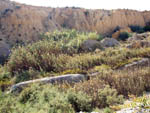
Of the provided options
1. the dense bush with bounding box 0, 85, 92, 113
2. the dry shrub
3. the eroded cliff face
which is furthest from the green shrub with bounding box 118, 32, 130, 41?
the dense bush with bounding box 0, 85, 92, 113

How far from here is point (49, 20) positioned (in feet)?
71.2

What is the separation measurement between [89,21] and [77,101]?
879 inches

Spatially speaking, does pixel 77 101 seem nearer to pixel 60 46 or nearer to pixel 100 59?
pixel 100 59

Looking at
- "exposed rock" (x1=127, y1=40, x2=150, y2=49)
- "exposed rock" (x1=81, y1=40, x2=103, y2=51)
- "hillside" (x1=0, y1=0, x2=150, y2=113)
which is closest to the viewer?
"hillside" (x1=0, y1=0, x2=150, y2=113)

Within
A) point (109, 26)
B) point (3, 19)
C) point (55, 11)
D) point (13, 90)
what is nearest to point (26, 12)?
point (3, 19)

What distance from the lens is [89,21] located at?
26641mm

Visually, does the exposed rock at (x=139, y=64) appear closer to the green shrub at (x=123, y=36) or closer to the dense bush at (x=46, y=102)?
the dense bush at (x=46, y=102)

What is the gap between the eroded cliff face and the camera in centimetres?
1833

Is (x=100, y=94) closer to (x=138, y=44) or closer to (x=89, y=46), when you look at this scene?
(x=89, y=46)

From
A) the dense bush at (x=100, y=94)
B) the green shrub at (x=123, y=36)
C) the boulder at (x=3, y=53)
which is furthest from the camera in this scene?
the green shrub at (x=123, y=36)

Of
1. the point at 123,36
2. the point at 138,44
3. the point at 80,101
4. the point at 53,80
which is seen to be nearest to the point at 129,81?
the point at 80,101

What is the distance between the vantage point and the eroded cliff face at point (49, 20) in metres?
18.3

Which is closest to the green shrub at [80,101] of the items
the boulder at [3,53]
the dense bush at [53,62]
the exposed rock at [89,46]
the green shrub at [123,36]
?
the dense bush at [53,62]

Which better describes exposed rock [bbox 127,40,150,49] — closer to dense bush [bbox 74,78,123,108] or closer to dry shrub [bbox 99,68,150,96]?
dry shrub [bbox 99,68,150,96]
